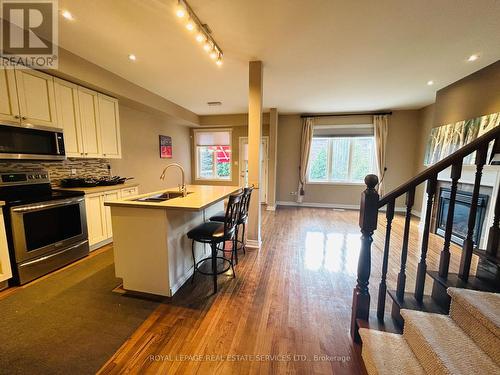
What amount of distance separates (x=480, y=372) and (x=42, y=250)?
11.9 feet

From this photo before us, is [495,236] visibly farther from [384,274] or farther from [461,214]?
[461,214]

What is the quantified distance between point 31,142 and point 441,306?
4131mm

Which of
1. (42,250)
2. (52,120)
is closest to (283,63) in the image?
(52,120)

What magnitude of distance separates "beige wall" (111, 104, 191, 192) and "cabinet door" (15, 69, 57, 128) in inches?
55.5

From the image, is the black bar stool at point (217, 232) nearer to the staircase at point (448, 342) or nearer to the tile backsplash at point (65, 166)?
the staircase at point (448, 342)

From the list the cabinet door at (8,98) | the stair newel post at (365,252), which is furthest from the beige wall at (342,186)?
the cabinet door at (8,98)

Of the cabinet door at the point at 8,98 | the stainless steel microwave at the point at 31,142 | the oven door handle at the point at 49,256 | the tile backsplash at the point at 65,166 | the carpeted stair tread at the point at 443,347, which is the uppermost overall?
the cabinet door at the point at 8,98

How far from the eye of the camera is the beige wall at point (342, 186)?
5.41 metres

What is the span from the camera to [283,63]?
296 cm

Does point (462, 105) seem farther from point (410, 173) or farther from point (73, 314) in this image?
point (73, 314)

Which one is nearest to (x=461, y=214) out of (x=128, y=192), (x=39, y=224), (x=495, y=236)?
(x=495, y=236)

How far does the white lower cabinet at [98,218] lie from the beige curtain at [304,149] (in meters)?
4.53

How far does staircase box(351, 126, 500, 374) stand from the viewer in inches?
38.5

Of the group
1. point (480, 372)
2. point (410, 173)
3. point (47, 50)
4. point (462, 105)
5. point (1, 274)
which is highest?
point (47, 50)
